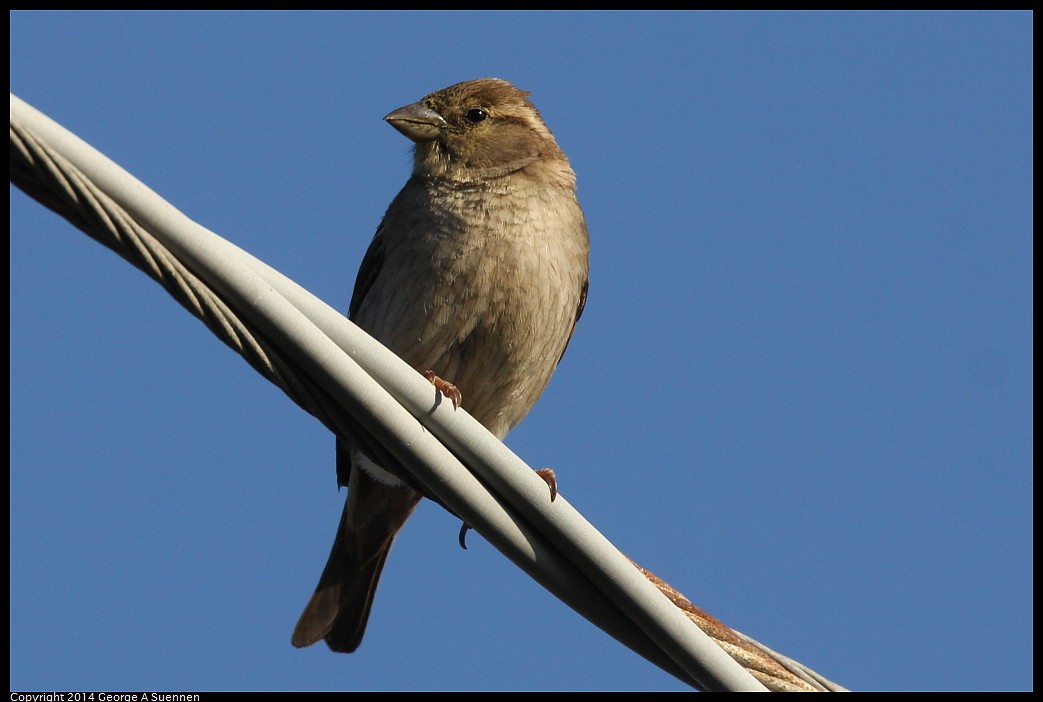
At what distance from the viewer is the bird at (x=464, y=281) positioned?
523 centimetres

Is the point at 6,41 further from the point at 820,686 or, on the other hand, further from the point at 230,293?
the point at 820,686

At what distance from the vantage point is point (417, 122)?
19.8ft

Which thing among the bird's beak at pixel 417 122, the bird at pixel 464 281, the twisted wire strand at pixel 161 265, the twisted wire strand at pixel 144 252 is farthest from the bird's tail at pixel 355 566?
the twisted wire strand at pixel 144 252

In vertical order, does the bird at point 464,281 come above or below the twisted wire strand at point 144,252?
above

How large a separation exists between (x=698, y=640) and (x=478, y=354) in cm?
197

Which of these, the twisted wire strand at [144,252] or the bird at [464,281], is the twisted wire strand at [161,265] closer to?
the twisted wire strand at [144,252]

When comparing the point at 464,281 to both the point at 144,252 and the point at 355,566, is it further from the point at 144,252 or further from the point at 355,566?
the point at 144,252

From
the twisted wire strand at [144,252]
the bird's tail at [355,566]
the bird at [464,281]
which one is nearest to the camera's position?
the twisted wire strand at [144,252]

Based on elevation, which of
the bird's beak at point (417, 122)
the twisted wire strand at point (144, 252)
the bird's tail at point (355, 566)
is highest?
the bird's beak at point (417, 122)

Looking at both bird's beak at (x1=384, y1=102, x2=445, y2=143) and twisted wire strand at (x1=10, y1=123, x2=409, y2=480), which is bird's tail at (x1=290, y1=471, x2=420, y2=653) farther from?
twisted wire strand at (x1=10, y1=123, x2=409, y2=480)

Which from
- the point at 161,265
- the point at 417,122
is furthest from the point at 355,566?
the point at 161,265

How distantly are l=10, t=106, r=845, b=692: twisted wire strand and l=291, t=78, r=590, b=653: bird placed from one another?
1449mm

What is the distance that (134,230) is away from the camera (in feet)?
8.48

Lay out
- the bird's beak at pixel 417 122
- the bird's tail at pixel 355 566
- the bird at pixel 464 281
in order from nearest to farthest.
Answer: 1. the bird at pixel 464 281
2. the bird's tail at pixel 355 566
3. the bird's beak at pixel 417 122
